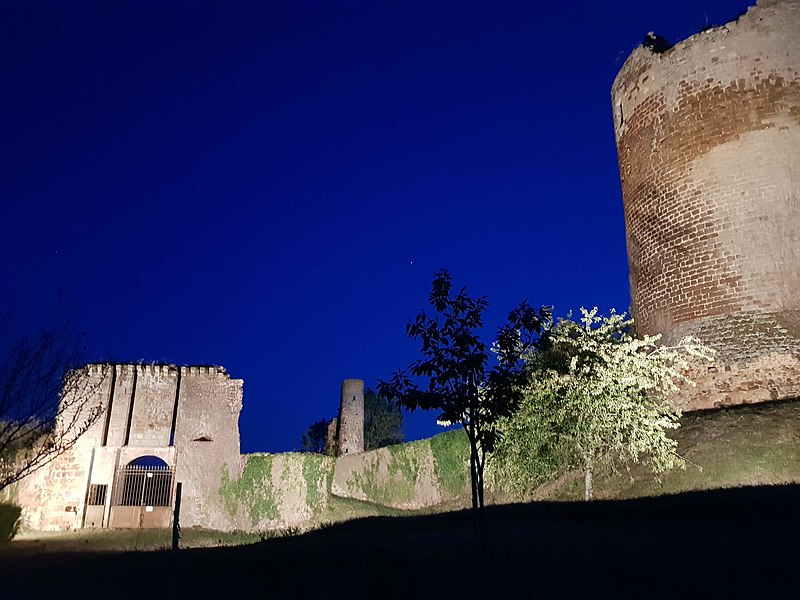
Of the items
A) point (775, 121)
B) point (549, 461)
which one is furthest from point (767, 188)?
point (549, 461)

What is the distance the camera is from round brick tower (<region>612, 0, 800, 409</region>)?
48.5ft

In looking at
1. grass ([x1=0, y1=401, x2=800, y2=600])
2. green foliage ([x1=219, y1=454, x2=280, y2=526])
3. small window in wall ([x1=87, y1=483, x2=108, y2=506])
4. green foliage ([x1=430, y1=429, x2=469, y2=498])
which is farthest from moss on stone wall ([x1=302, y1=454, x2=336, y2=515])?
grass ([x1=0, y1=401, x2=800, y2=600])

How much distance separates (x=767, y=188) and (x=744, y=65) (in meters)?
3.61

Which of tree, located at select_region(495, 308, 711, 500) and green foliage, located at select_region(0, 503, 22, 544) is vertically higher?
tree, located at select_region(495, 308, 711, 500)

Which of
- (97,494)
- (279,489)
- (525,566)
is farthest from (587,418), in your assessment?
(97,494)

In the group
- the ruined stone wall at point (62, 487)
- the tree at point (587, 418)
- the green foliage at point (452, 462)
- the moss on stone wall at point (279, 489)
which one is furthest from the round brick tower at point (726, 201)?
the ruined stone wall at point (62, 487)

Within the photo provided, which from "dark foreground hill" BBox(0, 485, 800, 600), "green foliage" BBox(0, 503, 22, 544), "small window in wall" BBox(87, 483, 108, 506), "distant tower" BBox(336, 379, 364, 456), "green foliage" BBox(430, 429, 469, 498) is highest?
"distant tower" BBox(336, 379, 364, 456)

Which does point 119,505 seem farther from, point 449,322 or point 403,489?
point 449,322

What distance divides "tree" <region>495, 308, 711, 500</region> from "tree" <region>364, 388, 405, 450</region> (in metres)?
32.6

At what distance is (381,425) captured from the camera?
152 feet

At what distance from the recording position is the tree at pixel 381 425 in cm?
4584

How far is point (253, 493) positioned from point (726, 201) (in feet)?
62.6

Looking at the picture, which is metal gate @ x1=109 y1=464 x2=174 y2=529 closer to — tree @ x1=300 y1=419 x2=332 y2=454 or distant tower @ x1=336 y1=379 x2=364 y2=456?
distant tower @ x1=336 y1=379 x2=364 y2=456

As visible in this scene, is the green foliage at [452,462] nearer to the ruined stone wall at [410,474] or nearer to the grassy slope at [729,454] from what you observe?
the ruined stone wall at [410,474]
